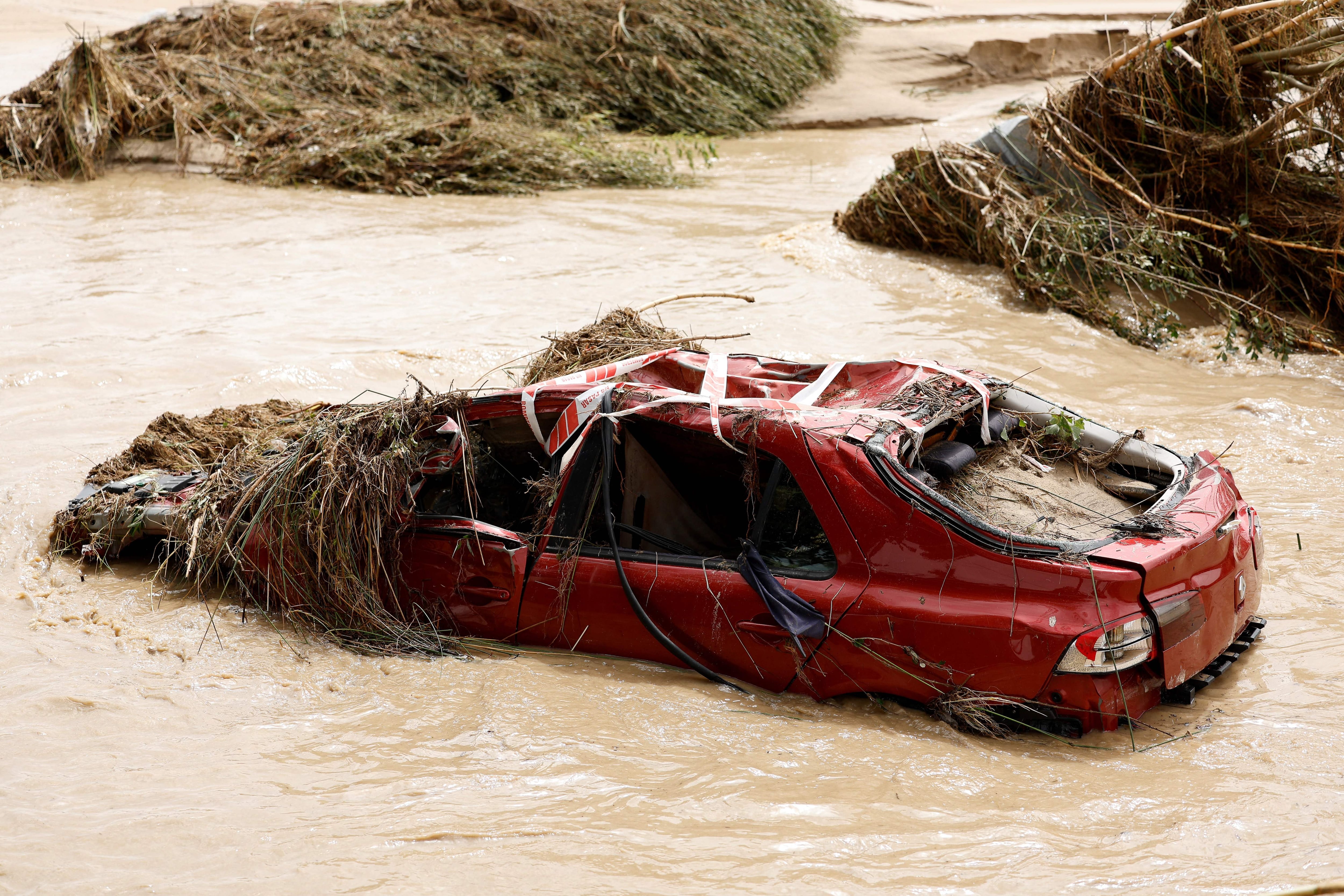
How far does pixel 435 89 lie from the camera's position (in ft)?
59.1

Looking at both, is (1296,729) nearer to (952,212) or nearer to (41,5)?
(952,212)

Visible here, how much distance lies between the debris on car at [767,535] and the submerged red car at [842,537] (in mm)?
12

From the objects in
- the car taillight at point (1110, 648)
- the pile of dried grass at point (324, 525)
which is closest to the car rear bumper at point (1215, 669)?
the car taillight at point (1110, 648)

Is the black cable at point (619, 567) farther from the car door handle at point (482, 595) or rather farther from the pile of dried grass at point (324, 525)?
the pile of dried grass at point (324, 525)

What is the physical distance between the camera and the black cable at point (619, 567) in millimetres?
4621

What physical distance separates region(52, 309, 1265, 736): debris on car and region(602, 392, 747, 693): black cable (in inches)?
0.4

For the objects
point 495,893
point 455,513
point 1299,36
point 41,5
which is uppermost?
point 41,5

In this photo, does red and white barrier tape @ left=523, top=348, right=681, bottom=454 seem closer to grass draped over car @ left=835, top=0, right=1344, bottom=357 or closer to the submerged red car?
the submerged red car

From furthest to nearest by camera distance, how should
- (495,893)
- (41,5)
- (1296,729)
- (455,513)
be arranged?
(41,5)
(455,513)
(1296,729)
(495,893)

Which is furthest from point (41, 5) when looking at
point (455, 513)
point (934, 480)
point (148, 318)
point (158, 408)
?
point (934, 480)

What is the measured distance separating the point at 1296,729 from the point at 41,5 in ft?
87.5

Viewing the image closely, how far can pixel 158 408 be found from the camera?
8195 millimetres

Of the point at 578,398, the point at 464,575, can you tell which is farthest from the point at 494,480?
the point at 578,398

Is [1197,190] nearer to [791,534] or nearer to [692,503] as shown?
[692,503]
